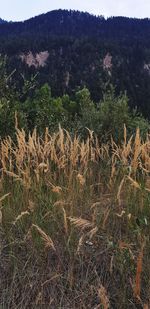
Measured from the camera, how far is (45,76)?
341 feet

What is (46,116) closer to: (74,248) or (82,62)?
(74,248)

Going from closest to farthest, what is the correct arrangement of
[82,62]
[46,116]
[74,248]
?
1. [74,248]
2. [46,116]
3. [82,62]

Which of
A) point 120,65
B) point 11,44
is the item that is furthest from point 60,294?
point 11,44

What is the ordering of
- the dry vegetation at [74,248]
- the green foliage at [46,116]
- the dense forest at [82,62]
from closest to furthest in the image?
the dry vegetation at [74,248]
the green foliage at [46,116]
the dense forest at [82,62]

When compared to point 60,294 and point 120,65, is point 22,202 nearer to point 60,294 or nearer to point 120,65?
point 60,294

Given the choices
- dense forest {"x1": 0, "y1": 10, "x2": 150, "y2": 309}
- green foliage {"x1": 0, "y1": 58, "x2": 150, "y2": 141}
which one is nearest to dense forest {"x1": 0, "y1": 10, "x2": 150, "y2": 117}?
green foliage {"x1": 0, "y1": 58, "x2": 150, "y2": 141}

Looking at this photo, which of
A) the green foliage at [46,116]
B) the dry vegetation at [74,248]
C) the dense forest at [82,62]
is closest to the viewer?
the dry vegetation at [74,248]

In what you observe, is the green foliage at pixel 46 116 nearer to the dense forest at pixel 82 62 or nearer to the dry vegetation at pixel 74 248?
the dry vegetation at pixel 74 248

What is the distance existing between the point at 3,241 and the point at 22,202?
14.4 inches

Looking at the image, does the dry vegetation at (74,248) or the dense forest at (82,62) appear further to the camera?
the dense forest at (82,62)

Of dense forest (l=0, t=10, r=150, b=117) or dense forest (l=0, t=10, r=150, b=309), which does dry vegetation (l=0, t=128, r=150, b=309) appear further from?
dense forest (l=0, t=10, r=150, b=117)

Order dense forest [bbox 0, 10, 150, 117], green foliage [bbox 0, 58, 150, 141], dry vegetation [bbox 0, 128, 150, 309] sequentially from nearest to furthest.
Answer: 1. dry vegetation [bbox 0, 128, 150, 309]
2. green foliage [bbox 0, 58, 150, 141]
3. dense forest [bbox 0, 10, 150, 117]

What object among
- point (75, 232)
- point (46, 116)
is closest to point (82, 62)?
point (46, 116)

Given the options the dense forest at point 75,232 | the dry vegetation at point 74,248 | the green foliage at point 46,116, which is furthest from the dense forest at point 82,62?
the dry vegetation at point 74,248
